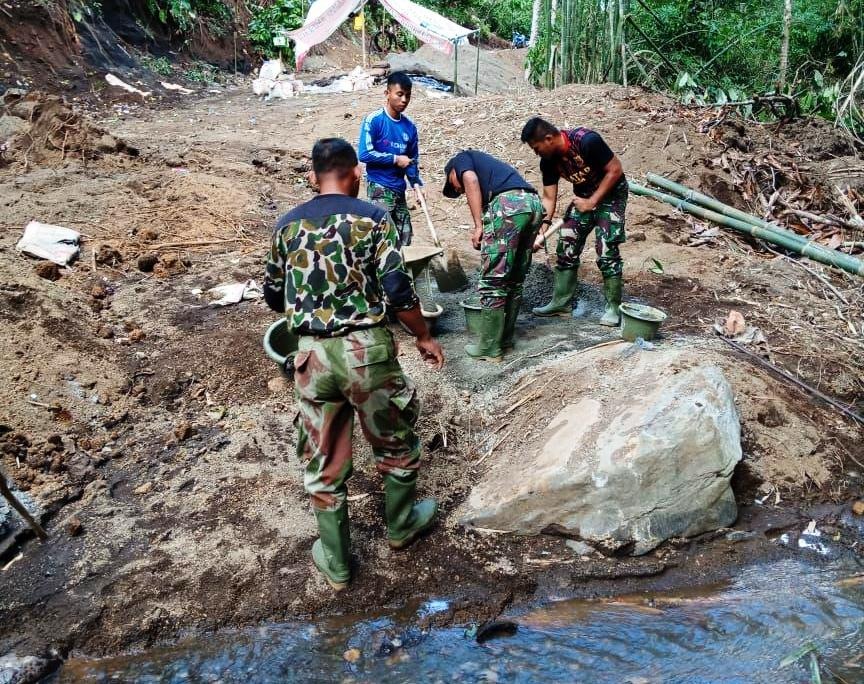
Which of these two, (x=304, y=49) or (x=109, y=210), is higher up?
(x=304, y=49)

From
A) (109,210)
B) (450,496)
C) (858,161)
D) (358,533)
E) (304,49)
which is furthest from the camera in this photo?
(304,49)

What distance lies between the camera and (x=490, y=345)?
4344 millimetres

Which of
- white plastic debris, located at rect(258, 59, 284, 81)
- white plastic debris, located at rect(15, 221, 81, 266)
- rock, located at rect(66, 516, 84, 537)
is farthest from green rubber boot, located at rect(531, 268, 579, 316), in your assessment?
white plastic debris, located at rect(258, 59, 284, 81)

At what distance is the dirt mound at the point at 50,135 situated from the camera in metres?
7.59

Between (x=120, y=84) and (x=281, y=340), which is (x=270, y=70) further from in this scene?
(x=281, y=340)

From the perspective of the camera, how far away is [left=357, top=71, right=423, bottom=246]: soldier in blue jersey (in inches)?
185

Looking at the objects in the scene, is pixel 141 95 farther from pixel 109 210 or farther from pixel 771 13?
pixel 771 13

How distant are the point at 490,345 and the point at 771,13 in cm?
1206

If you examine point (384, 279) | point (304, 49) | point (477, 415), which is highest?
point (304, 49)

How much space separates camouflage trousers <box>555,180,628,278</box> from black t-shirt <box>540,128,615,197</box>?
0.51 ft

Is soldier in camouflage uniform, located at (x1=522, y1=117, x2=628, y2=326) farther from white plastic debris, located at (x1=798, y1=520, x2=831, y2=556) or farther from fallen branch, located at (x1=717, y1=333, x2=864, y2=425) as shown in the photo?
white plastic debris, located at (x1=798, y1=520, x2=831, y2=556)

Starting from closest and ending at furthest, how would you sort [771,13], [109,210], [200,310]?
[200,310]
[109,210]
[771,13]

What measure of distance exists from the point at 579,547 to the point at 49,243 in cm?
515

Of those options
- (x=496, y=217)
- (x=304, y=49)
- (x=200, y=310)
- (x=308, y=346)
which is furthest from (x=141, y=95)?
(x=308, y=346)
